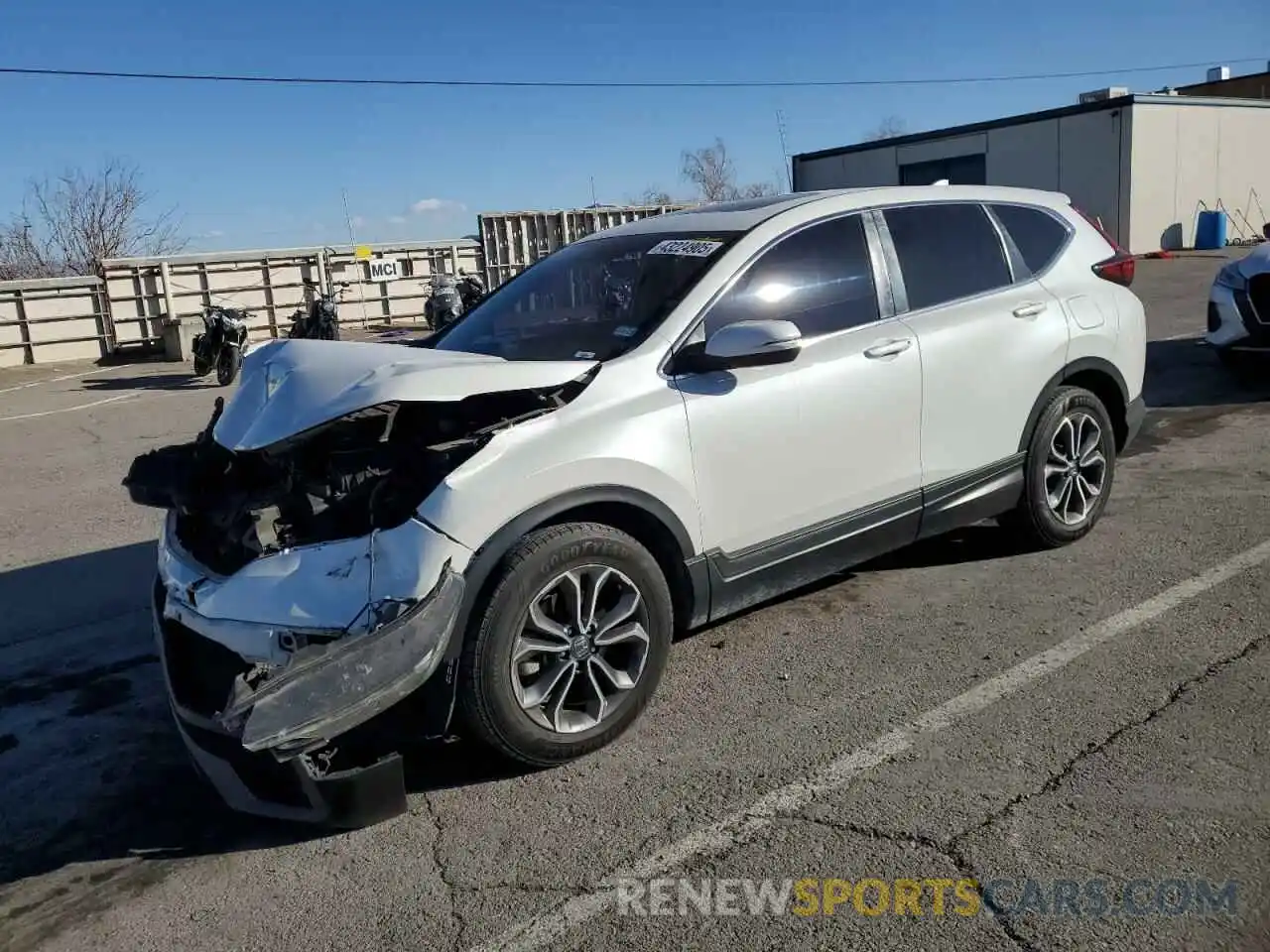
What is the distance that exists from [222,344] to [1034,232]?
525 inches

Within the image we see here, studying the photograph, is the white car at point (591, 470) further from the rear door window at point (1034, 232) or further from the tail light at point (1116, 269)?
the tail light at point (1116, 269)

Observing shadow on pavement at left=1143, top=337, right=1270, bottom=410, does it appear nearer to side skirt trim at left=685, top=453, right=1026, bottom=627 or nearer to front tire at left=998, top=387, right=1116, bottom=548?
front tire at left=998, top=387, right=1116, bottom=548

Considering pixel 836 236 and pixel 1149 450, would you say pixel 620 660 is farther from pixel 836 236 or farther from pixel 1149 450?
pixel 1149 450

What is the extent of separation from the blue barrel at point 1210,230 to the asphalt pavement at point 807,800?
94.9 feet

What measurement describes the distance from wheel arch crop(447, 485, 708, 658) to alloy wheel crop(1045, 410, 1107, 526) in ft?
7.31

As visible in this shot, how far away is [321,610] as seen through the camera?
124 inches

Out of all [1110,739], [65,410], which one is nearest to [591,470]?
[1110,739]

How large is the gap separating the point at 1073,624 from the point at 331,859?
3037 mm

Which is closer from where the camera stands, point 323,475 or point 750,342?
point 323,475

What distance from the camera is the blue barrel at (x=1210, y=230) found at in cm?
3000

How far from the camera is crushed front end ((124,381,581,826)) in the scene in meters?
2.99

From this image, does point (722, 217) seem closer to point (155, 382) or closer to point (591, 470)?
point (591, 470)

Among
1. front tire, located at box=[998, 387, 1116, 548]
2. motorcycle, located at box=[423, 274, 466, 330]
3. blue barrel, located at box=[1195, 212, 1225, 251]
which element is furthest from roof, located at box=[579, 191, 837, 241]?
blue barrel, located at box=[1195, 212, 1225, 251]

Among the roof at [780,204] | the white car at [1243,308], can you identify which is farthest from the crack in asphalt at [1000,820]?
the white car at [1243,308]
